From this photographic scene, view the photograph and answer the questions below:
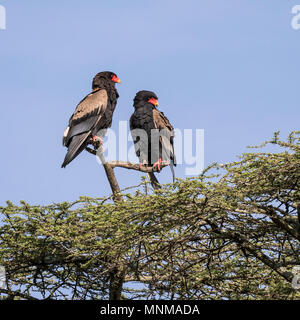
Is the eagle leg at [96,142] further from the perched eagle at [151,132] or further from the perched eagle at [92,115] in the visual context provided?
the perched eagle at [151,132]

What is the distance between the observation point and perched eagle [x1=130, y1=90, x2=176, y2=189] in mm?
11516

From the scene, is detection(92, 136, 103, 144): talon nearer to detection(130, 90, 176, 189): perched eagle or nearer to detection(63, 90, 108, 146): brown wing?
detection(63, 90, 108, 146): brown wing

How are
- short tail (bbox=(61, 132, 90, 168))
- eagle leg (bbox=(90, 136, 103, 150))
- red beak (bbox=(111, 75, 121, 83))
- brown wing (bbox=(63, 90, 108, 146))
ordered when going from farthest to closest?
red beak (bbox=(111, 75, 121, 83)) → brown wing (bbox=(63, 90, 108, 146)) → eagle leg (bbox=(90, 136, 103, 150)) → short tail (bbox=(61, 132, 90, 168))

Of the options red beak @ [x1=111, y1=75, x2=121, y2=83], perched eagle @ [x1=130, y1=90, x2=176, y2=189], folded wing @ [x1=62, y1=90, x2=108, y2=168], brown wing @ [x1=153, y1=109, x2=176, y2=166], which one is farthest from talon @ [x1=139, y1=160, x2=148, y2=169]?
red beak @ [x1=111, y1=75, x2=121, y2=83]

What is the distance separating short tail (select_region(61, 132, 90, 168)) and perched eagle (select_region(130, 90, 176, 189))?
1224mm

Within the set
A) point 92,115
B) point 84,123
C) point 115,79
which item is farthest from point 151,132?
point 115,79

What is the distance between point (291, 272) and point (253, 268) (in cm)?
179

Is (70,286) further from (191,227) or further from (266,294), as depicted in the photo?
(266,294)

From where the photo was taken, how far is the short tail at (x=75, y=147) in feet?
33.9

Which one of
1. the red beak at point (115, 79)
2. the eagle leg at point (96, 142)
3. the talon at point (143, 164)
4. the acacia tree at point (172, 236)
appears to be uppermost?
the red beak at point (115, 79)

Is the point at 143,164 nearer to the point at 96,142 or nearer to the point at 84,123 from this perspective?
the point at 96,142

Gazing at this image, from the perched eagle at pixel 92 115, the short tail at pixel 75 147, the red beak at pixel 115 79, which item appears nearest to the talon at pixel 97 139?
the perched eagle at pixel 92 115

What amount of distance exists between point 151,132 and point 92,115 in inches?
46.8
